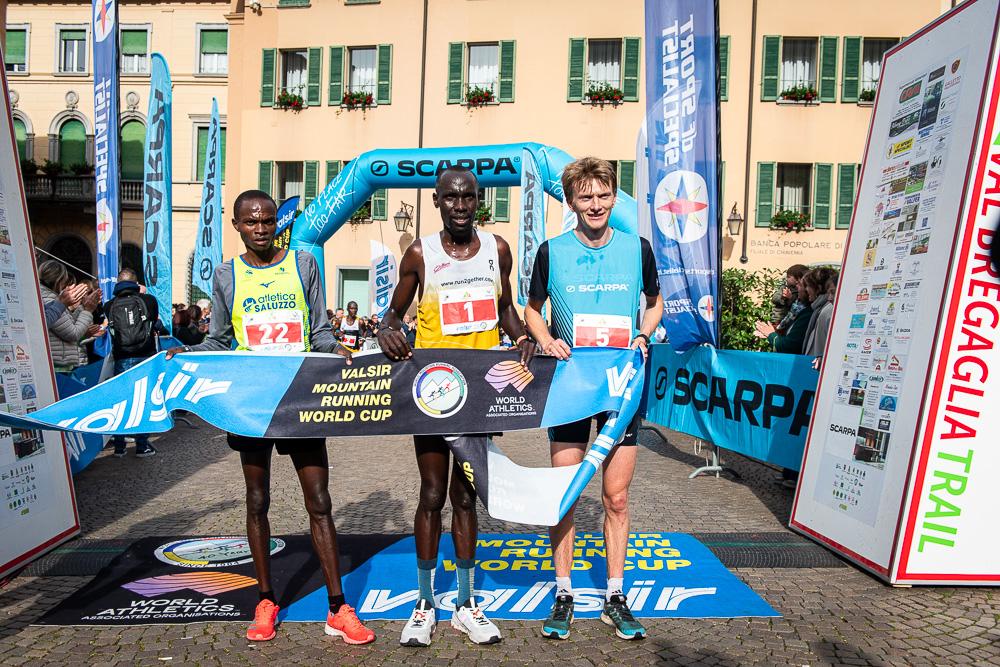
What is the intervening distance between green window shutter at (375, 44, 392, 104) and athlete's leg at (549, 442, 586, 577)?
2203cm

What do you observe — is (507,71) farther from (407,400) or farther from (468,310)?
(407,400)

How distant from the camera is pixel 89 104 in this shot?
30.6m

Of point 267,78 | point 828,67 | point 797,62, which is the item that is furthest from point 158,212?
point 828,67

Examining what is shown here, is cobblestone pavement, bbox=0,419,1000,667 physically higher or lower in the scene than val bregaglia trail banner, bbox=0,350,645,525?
lower

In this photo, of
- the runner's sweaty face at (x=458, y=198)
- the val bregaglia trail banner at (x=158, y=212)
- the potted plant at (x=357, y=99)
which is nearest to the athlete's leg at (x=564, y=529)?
the runner's sweaty face at (x=458, y=198)

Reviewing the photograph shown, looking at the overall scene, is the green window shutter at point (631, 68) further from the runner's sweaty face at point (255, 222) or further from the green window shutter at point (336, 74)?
the runner's sweaty face at point (255, 222)

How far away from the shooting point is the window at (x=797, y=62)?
875 inches

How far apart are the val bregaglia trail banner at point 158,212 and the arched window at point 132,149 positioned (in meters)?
21.8

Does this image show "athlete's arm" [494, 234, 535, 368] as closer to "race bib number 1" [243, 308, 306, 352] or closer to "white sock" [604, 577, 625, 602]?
"race bib number 1" [243, 308, 306, 352]

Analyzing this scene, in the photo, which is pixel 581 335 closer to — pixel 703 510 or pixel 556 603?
pixel 556 603

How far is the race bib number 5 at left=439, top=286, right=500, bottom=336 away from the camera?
364 cm

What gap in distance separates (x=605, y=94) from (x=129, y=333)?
17486 mm

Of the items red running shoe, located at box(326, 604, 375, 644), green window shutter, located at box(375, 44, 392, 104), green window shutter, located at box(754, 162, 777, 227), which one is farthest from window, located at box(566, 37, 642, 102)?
red running shoe, located at box(326, 604, 375, 644)

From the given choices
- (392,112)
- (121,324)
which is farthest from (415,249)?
(392,112)
